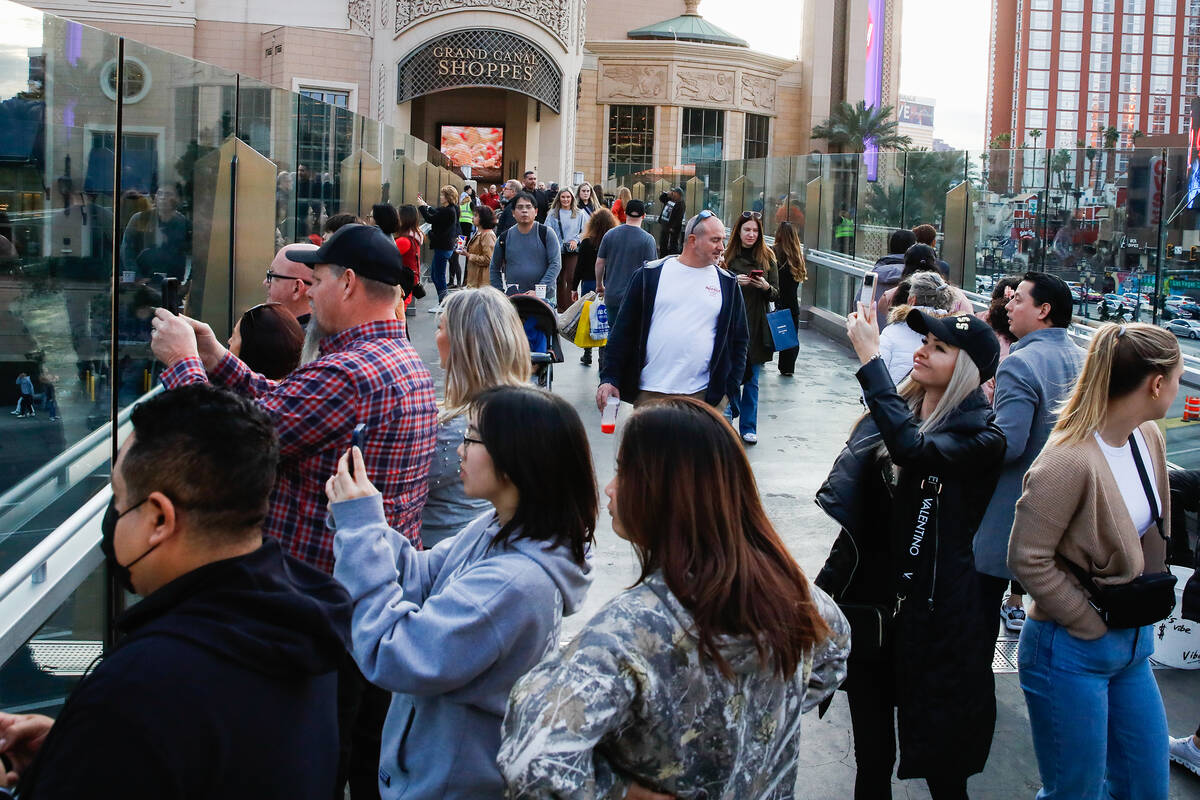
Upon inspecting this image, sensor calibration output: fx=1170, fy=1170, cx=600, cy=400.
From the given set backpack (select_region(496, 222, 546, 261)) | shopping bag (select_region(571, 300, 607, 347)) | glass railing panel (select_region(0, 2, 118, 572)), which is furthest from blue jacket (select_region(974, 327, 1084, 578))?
backpack (select_region(496, 222, 546, 261))

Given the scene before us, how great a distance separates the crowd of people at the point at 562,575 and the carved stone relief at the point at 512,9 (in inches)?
1408

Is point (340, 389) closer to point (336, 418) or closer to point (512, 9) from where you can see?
point (336, 418)

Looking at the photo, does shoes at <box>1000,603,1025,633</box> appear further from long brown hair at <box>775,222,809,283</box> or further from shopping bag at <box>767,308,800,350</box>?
long brown hair at <box>775,222,809,283</box>

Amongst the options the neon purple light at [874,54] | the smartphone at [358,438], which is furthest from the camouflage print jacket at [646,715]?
the neon purple light at [874,54]

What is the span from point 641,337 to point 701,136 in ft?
169

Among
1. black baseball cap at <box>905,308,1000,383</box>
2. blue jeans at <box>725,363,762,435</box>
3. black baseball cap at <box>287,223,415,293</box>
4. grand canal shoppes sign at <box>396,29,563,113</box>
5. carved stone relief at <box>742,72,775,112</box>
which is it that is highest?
carved stone relief at <box>742,72,775,112</box>

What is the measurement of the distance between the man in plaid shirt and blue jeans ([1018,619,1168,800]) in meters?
1.91

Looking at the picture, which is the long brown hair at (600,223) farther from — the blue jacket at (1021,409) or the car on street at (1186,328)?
the blue jacket at (1021,409)

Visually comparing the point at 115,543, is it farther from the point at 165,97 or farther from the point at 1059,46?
the point at 1059,46

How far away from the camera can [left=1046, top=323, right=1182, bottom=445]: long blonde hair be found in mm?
3355

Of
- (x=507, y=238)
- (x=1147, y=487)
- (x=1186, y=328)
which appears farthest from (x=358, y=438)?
(x=507, y=238)

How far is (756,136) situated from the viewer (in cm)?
5909

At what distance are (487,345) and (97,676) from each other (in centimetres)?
237

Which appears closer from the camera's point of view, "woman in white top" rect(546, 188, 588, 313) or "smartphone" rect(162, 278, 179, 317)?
"smartphone" rect(162, 278, 179, 317)
